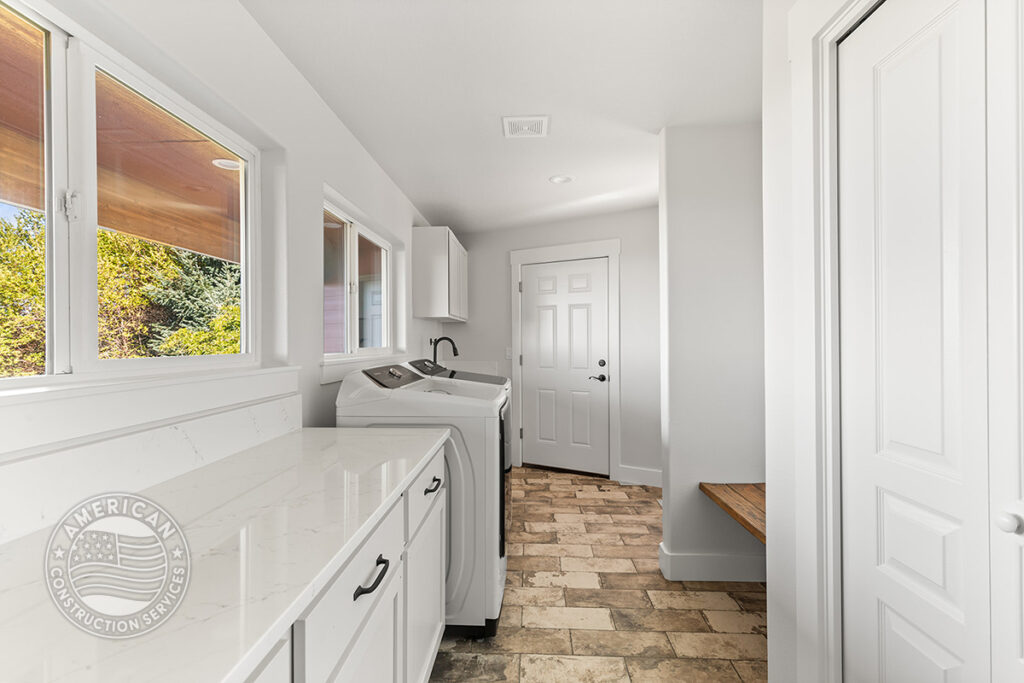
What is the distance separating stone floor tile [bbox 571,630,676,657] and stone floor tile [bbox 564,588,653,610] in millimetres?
221

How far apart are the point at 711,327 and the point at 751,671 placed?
148cm

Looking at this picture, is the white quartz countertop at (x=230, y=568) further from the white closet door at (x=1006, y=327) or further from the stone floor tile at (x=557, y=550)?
the stone floor tile at (x=557, y=550)

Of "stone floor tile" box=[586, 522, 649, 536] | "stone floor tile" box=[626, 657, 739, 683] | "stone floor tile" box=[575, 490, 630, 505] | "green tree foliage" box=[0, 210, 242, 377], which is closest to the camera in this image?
"green tree foliage" box=[0, 210, 242, 377]

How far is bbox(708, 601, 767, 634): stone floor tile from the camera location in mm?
2090

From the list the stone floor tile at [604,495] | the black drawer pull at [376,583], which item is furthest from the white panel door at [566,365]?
the black drawer pull at [376,583]

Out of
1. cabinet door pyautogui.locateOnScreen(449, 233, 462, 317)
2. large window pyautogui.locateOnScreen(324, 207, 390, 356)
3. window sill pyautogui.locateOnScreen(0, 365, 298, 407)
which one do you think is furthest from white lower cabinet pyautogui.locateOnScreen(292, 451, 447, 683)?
cabinet door pyautogui.locateOnScreen(449, 233, 462, 317)

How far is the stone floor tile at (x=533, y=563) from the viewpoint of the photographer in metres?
2.62

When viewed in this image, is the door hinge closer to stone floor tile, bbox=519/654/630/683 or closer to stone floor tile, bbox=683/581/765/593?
stone floor tile, bbox=519/654/630/683

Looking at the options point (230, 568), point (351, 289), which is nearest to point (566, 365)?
point (351, 289)

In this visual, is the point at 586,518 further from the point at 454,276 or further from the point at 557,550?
the point at 454,276

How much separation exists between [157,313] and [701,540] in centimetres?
249

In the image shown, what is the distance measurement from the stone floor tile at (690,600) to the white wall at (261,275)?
5.63 feet

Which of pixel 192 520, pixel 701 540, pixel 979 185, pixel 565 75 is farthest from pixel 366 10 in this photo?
pixel 701 540

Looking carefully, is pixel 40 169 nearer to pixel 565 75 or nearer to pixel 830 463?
pixel 565 75
